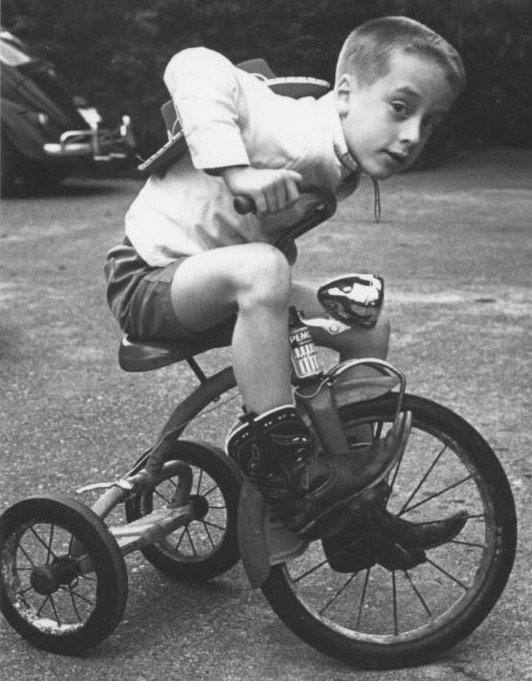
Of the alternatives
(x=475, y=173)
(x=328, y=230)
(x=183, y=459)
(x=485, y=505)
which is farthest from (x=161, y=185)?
(x=475, y=173)

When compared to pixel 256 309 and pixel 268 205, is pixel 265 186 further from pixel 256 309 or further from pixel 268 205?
pixel 256 309

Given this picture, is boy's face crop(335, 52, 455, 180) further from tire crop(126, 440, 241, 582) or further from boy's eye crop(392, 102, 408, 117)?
tire crop(126, 440, 241, 582)

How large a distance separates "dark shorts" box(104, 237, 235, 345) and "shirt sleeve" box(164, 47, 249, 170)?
315 millimetres

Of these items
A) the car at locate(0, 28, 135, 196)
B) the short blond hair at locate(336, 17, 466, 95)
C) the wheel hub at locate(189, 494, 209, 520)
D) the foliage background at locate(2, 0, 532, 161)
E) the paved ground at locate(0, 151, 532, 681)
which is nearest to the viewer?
the short blond hair at locate(336, 17, 466, 95)

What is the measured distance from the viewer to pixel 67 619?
3.06 m

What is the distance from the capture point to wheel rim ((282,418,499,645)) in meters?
2.80

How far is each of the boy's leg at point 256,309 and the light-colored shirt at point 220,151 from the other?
15 cm

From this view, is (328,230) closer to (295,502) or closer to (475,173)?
(475,173)

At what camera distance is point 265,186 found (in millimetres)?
2504

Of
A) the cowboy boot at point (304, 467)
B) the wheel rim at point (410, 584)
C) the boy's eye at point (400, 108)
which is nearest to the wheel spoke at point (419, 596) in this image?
the wheel rim at point (410, 584)

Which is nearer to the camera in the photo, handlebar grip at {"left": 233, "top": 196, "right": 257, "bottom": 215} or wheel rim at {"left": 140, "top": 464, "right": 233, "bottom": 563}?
handlebar grip at {"left": 233, "top": 196, "right": 257, "bottom": 215}

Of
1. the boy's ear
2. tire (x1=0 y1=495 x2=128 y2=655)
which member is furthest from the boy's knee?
tire (x1=0 y1=495 x2=128 y2=655)

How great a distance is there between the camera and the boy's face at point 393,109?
2619 mm

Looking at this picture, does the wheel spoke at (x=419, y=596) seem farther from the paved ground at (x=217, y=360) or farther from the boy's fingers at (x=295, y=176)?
the boy's fingers at (x=295, y=176)
